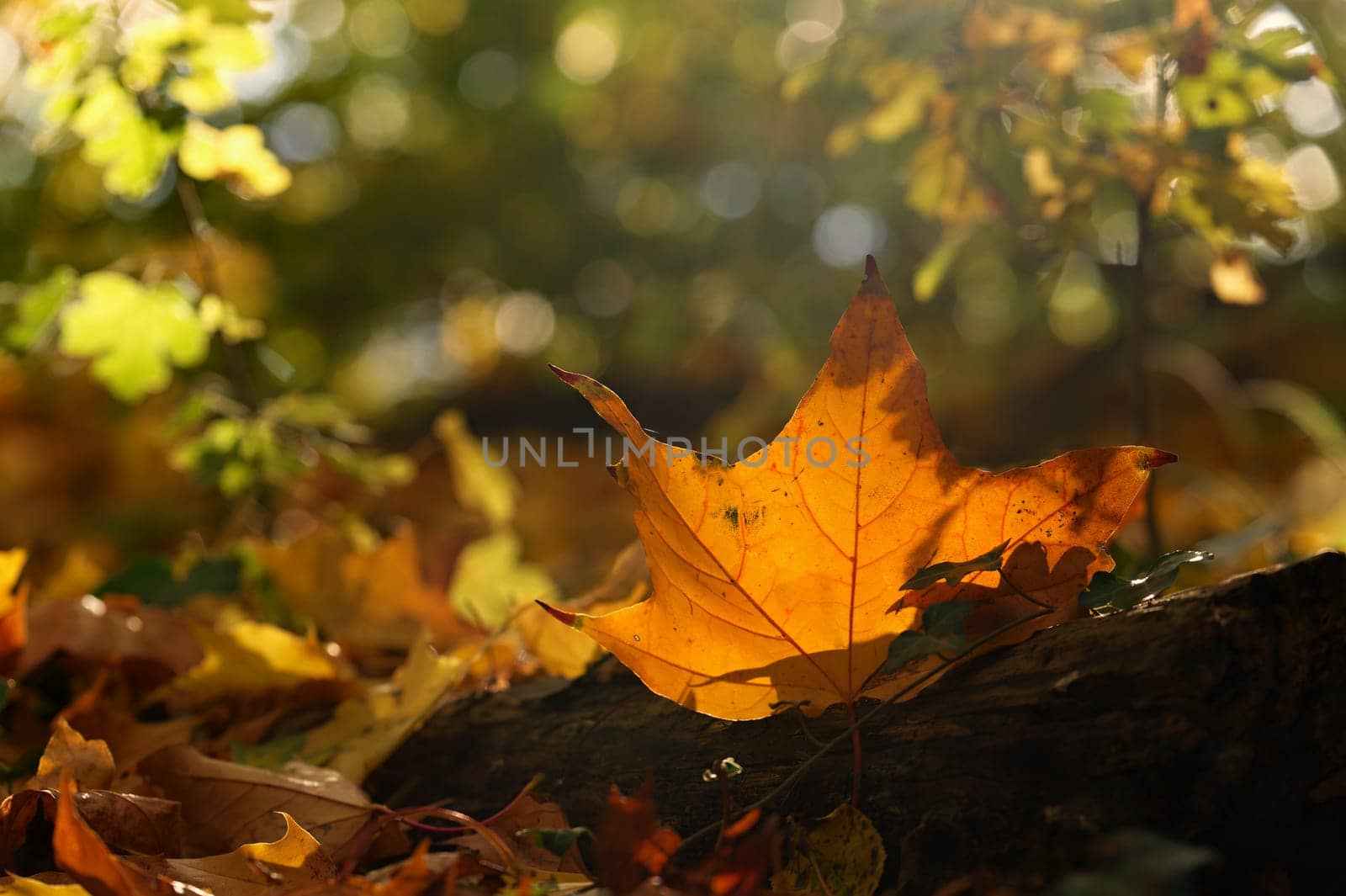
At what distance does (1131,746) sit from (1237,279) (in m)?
0.70

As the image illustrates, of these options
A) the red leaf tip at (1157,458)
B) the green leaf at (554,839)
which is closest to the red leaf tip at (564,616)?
the green leaf at (554,839)

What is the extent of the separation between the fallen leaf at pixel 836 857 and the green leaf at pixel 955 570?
0.15m

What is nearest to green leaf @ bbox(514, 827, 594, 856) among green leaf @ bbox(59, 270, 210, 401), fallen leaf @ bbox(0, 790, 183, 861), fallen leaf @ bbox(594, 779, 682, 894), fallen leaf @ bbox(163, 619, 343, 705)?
fallen leaf @ bbox(594, 779, 682, 894)

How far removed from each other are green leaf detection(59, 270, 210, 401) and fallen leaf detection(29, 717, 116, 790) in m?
0.50

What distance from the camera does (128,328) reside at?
112 cm

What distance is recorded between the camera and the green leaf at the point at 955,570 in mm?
601

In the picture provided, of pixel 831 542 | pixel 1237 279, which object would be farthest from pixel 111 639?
pixel 1237 279

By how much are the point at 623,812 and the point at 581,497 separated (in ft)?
7.88

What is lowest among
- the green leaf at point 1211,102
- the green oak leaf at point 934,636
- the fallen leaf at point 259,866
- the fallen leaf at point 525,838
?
the fallen leaf at point 525,838

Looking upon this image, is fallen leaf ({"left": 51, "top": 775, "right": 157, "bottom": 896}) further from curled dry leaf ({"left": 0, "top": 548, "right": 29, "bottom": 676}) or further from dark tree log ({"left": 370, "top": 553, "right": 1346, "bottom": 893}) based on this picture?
curled dry leaf ({"left": 0, "top": 548, "right": 29, "bottom": 676})

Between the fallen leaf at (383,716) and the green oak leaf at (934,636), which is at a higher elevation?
the green oak leaf at (934,636)

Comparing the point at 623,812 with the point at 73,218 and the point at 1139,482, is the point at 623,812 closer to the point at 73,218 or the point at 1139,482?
the point at 1139,482

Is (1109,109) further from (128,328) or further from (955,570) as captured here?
(128,328)

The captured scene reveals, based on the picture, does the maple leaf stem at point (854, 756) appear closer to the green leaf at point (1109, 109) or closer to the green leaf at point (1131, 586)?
the green leaf at point (1131, 586)
